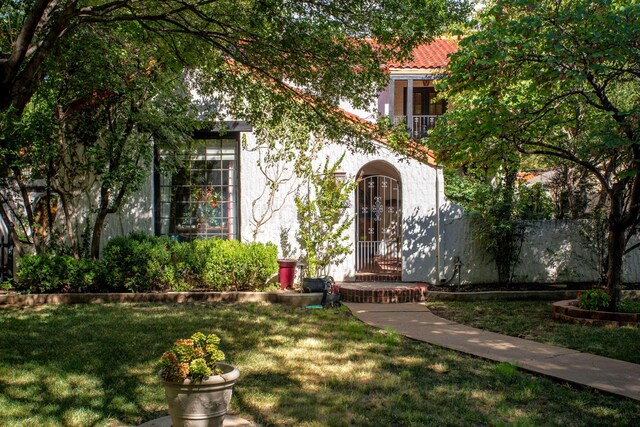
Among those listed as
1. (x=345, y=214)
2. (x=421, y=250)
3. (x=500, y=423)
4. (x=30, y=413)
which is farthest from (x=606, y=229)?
(x=30, y=413)

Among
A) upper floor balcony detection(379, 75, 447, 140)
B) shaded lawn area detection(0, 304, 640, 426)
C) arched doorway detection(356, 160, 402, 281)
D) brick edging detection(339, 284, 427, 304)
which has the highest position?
upper floor balcony detection(379, 75, 447, 140)

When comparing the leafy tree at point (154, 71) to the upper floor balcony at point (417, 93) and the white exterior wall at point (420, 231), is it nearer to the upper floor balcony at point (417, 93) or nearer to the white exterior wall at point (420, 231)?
the white exterior wall at point (420, 231)

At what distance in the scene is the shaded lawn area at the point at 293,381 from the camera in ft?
15.3

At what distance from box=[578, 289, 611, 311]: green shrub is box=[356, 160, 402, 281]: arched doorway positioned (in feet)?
14.5

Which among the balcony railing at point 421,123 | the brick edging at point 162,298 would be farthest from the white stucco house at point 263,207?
the balcony railing at point 421,123

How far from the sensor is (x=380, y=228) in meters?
13.1

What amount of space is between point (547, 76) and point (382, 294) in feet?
16.4

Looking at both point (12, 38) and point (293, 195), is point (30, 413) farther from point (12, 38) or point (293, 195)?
point (293, 195)

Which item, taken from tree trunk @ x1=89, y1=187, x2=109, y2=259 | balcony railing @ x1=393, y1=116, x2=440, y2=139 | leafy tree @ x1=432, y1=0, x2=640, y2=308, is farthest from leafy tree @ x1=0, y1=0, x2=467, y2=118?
balcony railing @ x1=393, y1=116, x2=440, y2=139

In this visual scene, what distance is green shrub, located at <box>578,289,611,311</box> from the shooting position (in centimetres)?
894

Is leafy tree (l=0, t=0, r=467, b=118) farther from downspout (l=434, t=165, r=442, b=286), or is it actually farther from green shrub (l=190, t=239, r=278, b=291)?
downspout (l=434, t=165, r=442, b=286)

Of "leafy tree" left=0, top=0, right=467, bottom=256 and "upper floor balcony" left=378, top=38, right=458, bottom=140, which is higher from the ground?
"upper floor balcony" left=378, top=38, right=458, bottom=140

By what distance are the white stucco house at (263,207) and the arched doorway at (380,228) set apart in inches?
0.9

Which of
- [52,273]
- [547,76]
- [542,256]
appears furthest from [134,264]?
[542,256]
